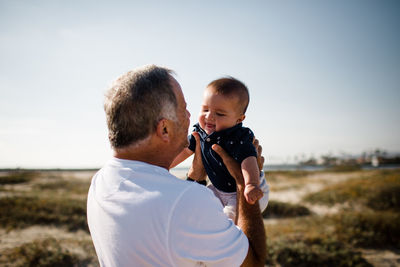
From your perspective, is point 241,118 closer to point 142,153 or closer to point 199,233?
point 142,153

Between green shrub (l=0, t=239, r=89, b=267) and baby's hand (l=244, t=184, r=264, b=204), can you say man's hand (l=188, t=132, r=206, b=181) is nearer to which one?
baby's hand (l=244, t=184, r=264, b=204)

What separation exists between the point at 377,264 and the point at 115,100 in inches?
322

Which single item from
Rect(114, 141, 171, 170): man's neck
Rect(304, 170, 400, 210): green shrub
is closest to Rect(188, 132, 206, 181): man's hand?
Rect(114, 141, 171, 170): man's neck

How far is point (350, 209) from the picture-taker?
40.9 feet

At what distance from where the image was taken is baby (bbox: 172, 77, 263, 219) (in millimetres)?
2434

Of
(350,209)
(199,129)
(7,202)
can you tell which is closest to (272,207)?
(350,209)

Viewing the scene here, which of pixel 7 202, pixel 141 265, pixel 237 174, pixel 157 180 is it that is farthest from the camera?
pixel 7 202

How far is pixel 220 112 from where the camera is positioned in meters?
2.74

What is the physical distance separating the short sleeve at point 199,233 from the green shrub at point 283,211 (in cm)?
1192

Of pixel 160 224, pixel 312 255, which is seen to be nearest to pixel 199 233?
pixel 160 224

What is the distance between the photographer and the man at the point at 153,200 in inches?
47.5

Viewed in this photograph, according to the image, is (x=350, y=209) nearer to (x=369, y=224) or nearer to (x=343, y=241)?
(x=369, y=224)

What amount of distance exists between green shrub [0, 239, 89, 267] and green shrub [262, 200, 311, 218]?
9.00m

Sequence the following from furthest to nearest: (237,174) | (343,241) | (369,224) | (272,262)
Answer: (369,224) < (343,241) < (272,262) < (237,174)
